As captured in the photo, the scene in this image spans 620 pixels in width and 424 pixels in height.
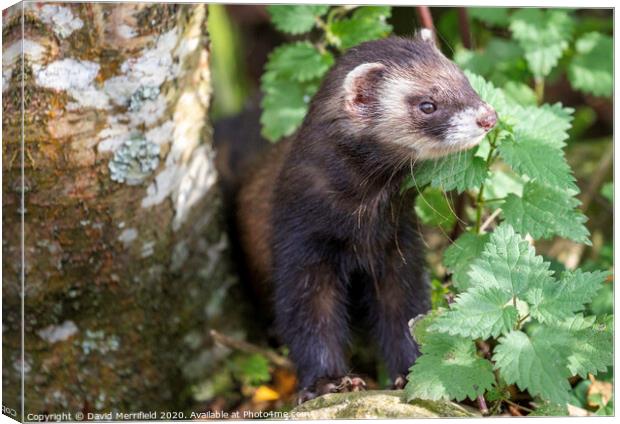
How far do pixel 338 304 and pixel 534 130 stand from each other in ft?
3.21

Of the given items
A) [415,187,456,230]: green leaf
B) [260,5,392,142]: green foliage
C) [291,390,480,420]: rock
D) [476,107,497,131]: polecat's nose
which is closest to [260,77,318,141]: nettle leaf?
[260,5,392,142]: green foliage

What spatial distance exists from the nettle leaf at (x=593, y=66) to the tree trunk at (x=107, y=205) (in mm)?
1741

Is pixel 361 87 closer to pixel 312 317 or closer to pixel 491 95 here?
pixel 491 95

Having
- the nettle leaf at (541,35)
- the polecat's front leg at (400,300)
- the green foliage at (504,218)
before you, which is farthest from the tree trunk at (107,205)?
the nettle leaf at (541,35)

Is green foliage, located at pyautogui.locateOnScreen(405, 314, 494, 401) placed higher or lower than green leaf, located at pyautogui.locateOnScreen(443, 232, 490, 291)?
lower

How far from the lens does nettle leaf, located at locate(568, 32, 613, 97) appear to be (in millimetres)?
4148

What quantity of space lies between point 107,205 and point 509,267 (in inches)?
59.3

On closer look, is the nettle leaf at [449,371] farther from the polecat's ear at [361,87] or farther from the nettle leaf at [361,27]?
the nettle leaf at [361,27]

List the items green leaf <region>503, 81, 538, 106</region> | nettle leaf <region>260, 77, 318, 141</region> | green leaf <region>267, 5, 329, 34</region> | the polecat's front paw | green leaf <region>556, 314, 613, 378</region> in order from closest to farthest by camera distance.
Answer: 1. green leaf <region>556, 314, 613, 378</region>
2. the polecat's front paw
3. green leaf <region>267, 5, 329, 34</region>
4. nettle leaf <region>260, 77, 318, 141</region>
5. green leaf <region>503, 81, 538, 106</region>

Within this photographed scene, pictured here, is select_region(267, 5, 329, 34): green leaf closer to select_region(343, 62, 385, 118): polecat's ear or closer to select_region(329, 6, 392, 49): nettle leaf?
select_region(329, 6, 392, 49): nettle leaf

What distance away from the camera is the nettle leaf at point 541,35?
3977 mm

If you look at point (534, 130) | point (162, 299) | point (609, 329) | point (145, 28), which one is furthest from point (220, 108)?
point (609, 329)

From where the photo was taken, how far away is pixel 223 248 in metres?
4.11

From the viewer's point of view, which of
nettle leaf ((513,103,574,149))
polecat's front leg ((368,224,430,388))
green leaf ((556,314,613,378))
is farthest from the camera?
polecat's front leg ((368,224,430,388))
